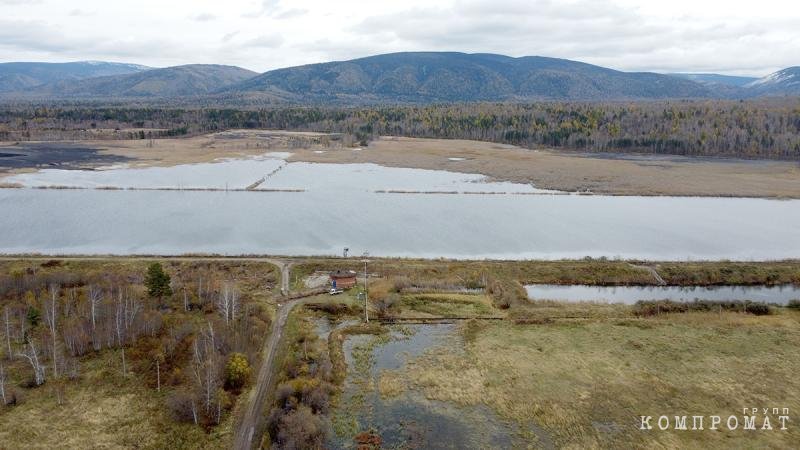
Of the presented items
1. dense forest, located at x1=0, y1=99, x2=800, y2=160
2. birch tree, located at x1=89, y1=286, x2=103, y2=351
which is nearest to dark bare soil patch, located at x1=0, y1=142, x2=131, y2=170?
dense forest, located at x1=0, y1=99, x2=800, y2=160

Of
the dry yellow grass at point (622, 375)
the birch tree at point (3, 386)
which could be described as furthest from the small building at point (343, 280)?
the birch tree at point (3, 386)

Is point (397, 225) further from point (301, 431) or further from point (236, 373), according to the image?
point (301, 431)

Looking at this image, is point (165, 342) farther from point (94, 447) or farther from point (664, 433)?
point (664, 433)

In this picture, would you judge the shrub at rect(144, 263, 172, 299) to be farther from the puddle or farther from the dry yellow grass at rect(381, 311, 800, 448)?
the puddle

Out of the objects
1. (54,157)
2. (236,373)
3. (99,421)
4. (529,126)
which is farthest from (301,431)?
(529,126)

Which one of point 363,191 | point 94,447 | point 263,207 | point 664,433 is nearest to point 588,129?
point 363,191

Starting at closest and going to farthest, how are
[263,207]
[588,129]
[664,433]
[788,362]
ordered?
[664,433] < [788,362] < [263,207] < [588,129]
